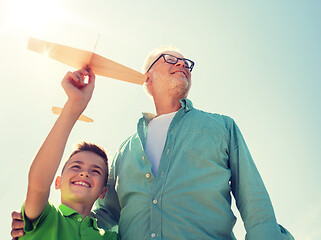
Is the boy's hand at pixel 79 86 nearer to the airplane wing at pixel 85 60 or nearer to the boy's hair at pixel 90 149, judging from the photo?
the airplane wing at pixel 85 60

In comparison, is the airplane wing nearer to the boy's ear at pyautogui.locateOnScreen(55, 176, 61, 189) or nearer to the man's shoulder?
the man's shoulder

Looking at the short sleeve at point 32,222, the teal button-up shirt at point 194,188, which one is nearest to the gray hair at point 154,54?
the teal button-up shirt at point 194,188

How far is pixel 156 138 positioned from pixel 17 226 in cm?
175

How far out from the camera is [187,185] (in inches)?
123

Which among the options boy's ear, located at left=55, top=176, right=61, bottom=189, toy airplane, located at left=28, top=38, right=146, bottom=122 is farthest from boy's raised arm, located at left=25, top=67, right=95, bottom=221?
boy's ear, located at left=55, top=176, right=61, bottom=189

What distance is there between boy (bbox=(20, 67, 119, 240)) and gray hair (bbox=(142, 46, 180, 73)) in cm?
195

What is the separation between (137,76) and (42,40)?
2.96 ft

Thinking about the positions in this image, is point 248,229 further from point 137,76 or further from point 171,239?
point 137,76

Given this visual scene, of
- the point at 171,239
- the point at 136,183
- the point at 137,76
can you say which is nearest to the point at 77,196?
the point at 136,183

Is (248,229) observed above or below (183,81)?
below

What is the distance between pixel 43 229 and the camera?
2729 mm

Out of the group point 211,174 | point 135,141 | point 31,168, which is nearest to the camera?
point 31,168

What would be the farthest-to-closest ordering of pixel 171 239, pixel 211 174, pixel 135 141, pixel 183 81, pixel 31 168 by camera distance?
pixel 183 81 → pixel 135 141 → pixel 211 174 → pixel 171 239 → pixel 31 168

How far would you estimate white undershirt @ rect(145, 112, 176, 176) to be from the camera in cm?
359
